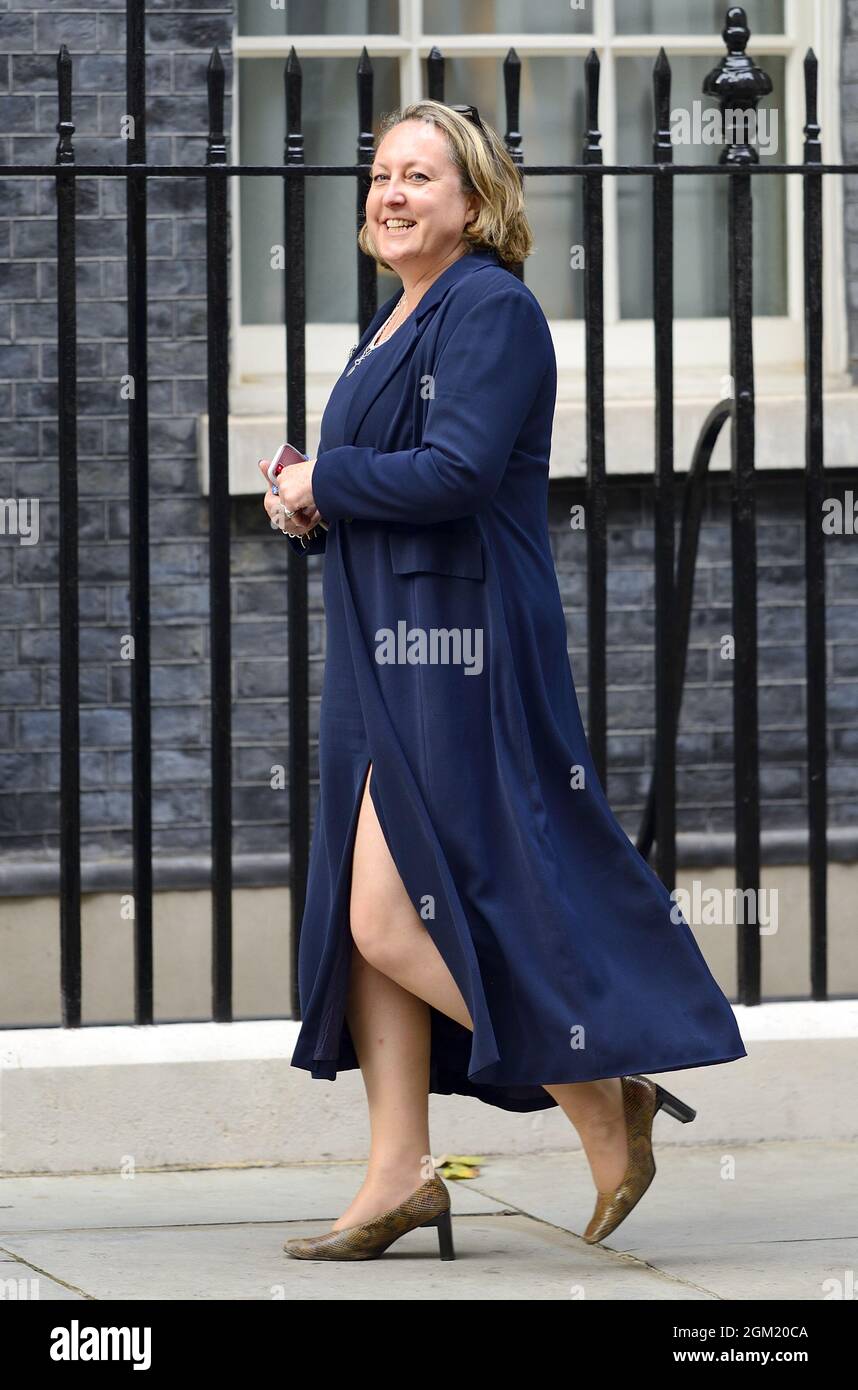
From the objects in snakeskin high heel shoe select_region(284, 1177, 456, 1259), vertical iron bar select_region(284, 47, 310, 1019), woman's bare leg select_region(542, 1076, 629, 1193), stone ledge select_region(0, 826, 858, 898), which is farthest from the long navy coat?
stone ledge select_region(0, 826, 858, 898)

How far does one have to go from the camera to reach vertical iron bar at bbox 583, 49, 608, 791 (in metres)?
4.45

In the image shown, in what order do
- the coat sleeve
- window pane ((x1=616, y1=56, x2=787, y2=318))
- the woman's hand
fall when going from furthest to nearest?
1. window pane ((x1=616, y1=56, x2=787, y2=318))
2. the woman's hand
3. the coat sleeve

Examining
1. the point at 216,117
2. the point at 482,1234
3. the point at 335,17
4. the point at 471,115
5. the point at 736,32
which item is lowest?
the point at 482,1234

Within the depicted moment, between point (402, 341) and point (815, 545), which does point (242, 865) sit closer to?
point (815, 545)

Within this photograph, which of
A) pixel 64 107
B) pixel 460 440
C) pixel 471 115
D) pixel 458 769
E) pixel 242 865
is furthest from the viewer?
pixel 242 865

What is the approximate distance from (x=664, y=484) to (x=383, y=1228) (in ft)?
5.85

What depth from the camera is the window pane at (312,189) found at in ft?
22.2

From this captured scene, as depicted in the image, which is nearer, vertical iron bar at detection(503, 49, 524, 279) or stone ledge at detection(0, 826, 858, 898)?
vertical iron bar at detection(503, 49, 524, 279)

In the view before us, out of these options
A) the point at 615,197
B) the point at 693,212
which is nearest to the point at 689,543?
the point at 615,197

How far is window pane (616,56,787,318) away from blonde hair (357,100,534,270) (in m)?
3.39

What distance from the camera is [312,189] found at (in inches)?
271

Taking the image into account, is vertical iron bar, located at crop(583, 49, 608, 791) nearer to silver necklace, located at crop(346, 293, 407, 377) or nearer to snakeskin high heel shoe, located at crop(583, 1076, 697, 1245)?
silver necklace, located at crop(346, 293, 407, 377)
